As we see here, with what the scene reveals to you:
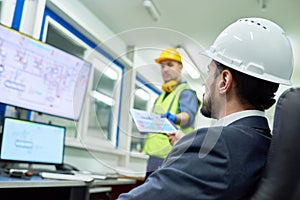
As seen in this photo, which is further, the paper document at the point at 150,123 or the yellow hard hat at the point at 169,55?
the yellow hard hat at the point at 169,55

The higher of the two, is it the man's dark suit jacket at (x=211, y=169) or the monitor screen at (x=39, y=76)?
the monitor screen at (x=39, y=76)

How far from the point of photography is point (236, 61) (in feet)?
2.79

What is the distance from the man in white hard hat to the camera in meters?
0.66

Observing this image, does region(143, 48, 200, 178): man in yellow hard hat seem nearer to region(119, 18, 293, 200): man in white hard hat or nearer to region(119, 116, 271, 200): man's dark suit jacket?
region(119, 18, 293, 200): man in white hard hat

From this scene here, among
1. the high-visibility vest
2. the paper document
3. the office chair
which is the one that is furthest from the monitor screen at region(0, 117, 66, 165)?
the office chair

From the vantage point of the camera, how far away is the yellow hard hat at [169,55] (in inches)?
48.5

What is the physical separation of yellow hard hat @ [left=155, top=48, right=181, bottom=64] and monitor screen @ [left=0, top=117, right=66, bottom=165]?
93 centimetres

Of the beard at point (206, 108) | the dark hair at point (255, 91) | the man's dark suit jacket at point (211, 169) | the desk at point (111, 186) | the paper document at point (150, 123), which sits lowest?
the desk at point (111, 186)

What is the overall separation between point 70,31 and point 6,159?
5.01 feet

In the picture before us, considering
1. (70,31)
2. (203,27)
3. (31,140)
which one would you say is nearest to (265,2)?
(203,27)

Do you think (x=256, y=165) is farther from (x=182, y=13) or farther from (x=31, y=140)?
(x=182, y=13)

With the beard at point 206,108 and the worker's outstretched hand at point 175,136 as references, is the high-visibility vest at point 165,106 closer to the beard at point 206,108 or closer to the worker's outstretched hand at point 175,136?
the worker's outstretched hand at point 175,136

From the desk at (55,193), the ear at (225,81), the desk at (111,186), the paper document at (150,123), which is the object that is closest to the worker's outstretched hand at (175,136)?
the paper document at (150,123)

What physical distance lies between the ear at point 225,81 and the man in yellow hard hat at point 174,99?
0.93 ft
